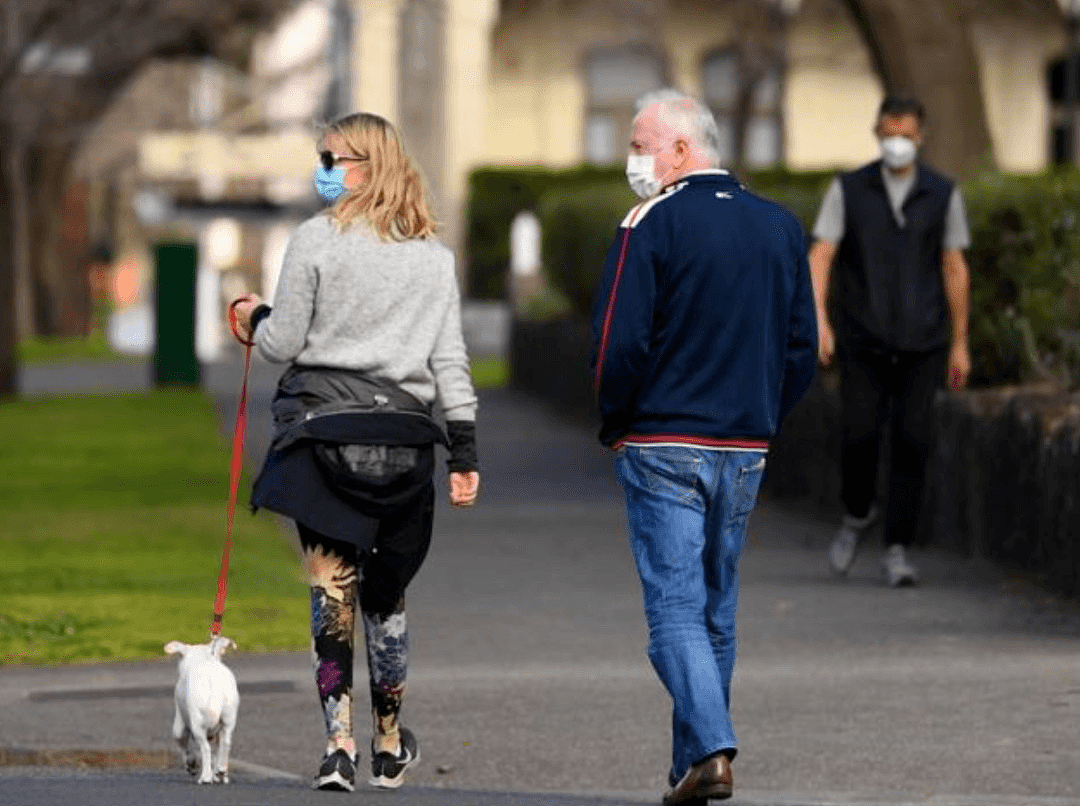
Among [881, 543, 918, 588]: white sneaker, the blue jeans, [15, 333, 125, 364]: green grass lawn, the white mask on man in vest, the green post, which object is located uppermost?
the white mask on man in vest

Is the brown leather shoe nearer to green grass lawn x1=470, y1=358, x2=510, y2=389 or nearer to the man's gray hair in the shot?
the man's gray hair

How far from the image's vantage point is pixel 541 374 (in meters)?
29.2

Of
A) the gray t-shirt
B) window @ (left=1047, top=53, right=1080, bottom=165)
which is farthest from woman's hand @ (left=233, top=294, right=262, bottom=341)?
window @ (left=1047, top=53, right=1080, bottom=165)

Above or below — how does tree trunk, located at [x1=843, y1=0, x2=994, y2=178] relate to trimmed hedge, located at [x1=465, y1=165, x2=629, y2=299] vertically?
above

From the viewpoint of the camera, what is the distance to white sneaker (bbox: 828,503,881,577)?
46.3 ft

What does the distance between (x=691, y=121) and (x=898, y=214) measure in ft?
17.4

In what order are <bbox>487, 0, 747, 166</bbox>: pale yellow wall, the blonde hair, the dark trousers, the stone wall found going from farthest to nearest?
<bbox>487, 0, 747, 166</bbox>: pale yellow wall
the dark trousers
the stone wall
the blonde hair

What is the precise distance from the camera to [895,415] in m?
13.8

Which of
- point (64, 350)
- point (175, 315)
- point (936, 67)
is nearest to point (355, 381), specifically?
point (936, 67)

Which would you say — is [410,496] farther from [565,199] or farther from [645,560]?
[565,199]

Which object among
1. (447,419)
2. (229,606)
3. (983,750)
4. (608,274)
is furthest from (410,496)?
(229,606)

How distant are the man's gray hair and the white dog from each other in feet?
5.90

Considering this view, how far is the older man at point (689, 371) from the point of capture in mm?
8258

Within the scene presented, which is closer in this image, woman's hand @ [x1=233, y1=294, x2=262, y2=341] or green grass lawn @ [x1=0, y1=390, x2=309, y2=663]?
woman's hand @ [x1=233, y1=294, x2=262, y2=341]
